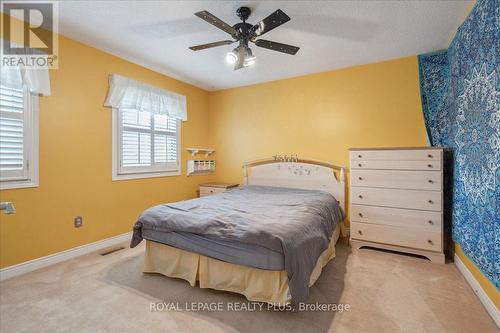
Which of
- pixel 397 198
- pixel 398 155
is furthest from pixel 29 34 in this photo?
pixel 397 198

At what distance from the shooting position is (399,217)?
287 cm

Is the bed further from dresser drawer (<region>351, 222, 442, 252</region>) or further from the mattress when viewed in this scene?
dresser drawer (<region>351, 222, 442, 252</region>)

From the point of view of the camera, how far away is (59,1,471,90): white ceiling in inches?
86.7

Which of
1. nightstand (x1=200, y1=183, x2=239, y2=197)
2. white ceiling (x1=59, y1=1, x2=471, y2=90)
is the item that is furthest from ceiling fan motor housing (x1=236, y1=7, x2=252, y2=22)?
nightstand (x1=200, y1=183, x2=239, y2=197)

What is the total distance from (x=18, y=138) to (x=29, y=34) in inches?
42.3

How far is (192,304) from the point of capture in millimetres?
1921

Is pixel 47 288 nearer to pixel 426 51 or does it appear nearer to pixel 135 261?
pixel 135 261

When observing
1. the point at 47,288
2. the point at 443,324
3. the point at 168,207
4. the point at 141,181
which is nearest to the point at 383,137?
the point at 443,324

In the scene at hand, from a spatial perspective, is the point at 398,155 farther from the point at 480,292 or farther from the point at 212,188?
the point at 212,188

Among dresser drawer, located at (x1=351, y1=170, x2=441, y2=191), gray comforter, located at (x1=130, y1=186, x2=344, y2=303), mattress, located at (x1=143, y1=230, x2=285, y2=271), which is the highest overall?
dresser drawer, located at (x1=351, y1=170, x2=441, y2=191)

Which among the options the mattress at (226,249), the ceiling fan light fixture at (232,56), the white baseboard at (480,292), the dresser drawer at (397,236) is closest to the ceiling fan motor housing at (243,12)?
the ceiling fan light fixture at (232,56)

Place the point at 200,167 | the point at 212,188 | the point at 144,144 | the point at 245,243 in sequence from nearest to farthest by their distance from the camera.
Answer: the point at 245,243 < the point at 144,144 < the point at 212,188 < the point at 200,167

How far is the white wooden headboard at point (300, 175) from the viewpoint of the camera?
357cm

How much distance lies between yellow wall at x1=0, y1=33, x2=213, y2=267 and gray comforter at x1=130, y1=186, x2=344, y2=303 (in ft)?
3.35
